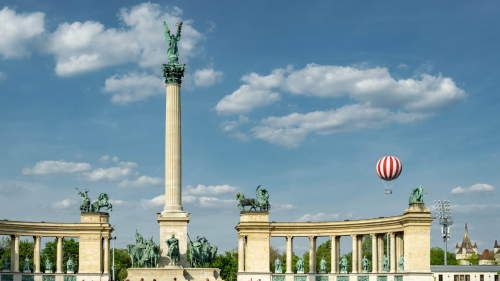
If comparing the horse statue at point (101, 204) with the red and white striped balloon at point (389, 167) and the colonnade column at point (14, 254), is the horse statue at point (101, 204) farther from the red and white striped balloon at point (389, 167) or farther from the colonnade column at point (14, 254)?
the red and white striped balloon at point (389, 167)

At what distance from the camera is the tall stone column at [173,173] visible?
80.0m

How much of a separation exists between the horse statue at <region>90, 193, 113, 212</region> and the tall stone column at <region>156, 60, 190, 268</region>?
25.2 meters

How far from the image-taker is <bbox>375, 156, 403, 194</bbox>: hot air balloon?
315 feet

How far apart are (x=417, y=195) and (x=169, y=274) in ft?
124

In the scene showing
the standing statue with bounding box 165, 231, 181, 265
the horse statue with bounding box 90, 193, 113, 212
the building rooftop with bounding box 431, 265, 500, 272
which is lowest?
the building rooftop with bounding box 431, 265, 500, 272

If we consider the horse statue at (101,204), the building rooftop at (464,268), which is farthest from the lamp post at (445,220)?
the horse statue at (101,204)

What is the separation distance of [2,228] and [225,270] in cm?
6515

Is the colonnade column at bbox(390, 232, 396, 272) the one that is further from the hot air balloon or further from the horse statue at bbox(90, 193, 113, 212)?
the horse statue at bbox(90, 193, 113, 212)

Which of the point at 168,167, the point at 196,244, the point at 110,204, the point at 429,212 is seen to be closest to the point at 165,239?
the point at 196,244

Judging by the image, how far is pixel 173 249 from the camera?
76.8 m

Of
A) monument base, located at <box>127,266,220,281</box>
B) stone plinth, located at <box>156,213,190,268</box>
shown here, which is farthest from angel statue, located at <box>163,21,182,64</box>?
monument base, located at <box>127,266,220,281</box>

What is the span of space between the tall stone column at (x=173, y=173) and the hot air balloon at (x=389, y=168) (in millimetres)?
34737

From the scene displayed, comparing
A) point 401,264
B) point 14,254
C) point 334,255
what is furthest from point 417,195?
point 14,254

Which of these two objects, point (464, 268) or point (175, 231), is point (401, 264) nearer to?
point (175, 231)
